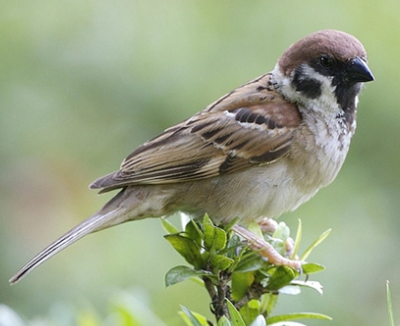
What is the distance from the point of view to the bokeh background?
9.45 ft

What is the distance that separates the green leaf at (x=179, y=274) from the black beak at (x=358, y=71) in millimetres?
1173

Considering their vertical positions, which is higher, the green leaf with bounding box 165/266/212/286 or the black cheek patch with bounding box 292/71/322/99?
the black cheek patch with bounding box 292/71/322/99

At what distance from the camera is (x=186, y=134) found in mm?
2682

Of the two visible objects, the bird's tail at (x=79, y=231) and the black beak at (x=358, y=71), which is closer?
the bird's tail at (x=79, y=231)

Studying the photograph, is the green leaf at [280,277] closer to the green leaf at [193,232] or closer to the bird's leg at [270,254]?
the bird's leg at [270,254]

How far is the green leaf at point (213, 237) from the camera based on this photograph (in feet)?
5.14

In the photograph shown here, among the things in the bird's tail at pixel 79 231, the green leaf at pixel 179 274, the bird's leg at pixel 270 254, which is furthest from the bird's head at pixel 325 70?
the green leaf at pixel 179 274

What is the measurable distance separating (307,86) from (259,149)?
270 mm

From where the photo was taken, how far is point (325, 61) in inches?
103

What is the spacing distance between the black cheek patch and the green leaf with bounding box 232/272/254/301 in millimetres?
1147

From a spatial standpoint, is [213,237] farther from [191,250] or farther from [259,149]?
[259,149]

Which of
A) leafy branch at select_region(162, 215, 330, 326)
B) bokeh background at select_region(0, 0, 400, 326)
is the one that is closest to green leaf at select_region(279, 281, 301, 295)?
leafy branch at select_region(162, 215, 330, 326)

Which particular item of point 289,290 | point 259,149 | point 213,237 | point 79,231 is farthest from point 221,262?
point 259,149

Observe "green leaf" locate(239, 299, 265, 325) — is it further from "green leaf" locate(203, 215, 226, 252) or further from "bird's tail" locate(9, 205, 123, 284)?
"bird's tail" locate(9, 205, 123, 284)
